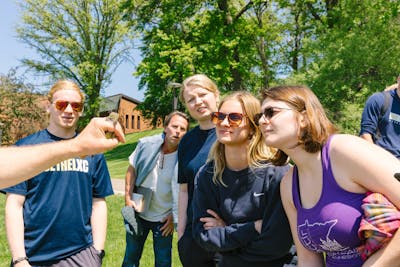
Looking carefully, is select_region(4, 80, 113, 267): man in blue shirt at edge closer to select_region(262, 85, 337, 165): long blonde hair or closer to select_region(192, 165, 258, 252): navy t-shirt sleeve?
select_region(192, 165, 258, 252): navy t-shirt sleeve

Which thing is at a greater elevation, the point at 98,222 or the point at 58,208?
the point at 58,208

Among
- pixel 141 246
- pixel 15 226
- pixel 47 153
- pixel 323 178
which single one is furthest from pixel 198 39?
pixel 47 153

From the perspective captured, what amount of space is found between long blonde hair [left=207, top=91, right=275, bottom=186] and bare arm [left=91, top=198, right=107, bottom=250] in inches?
40.4

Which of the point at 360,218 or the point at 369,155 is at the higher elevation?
the point at 369,155

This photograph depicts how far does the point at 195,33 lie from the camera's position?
2525 centimetres

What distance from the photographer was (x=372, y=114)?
472 cm

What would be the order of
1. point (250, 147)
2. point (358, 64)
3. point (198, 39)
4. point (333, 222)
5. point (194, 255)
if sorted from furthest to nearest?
point (198, 39) < point (358, 64) < point (194, 255) < point (250, 147) < point (333, 222)

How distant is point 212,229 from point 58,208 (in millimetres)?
1154

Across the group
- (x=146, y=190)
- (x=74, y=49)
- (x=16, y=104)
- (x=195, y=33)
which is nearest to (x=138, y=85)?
(x=74, y=49)

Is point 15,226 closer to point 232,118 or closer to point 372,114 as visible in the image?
point 232,118

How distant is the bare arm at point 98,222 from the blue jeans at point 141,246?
137cm

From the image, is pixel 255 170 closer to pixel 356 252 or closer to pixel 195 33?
pixel 356 252

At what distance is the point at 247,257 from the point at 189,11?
2454 cm

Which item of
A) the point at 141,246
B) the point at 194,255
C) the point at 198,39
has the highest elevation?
the point at 198,39
